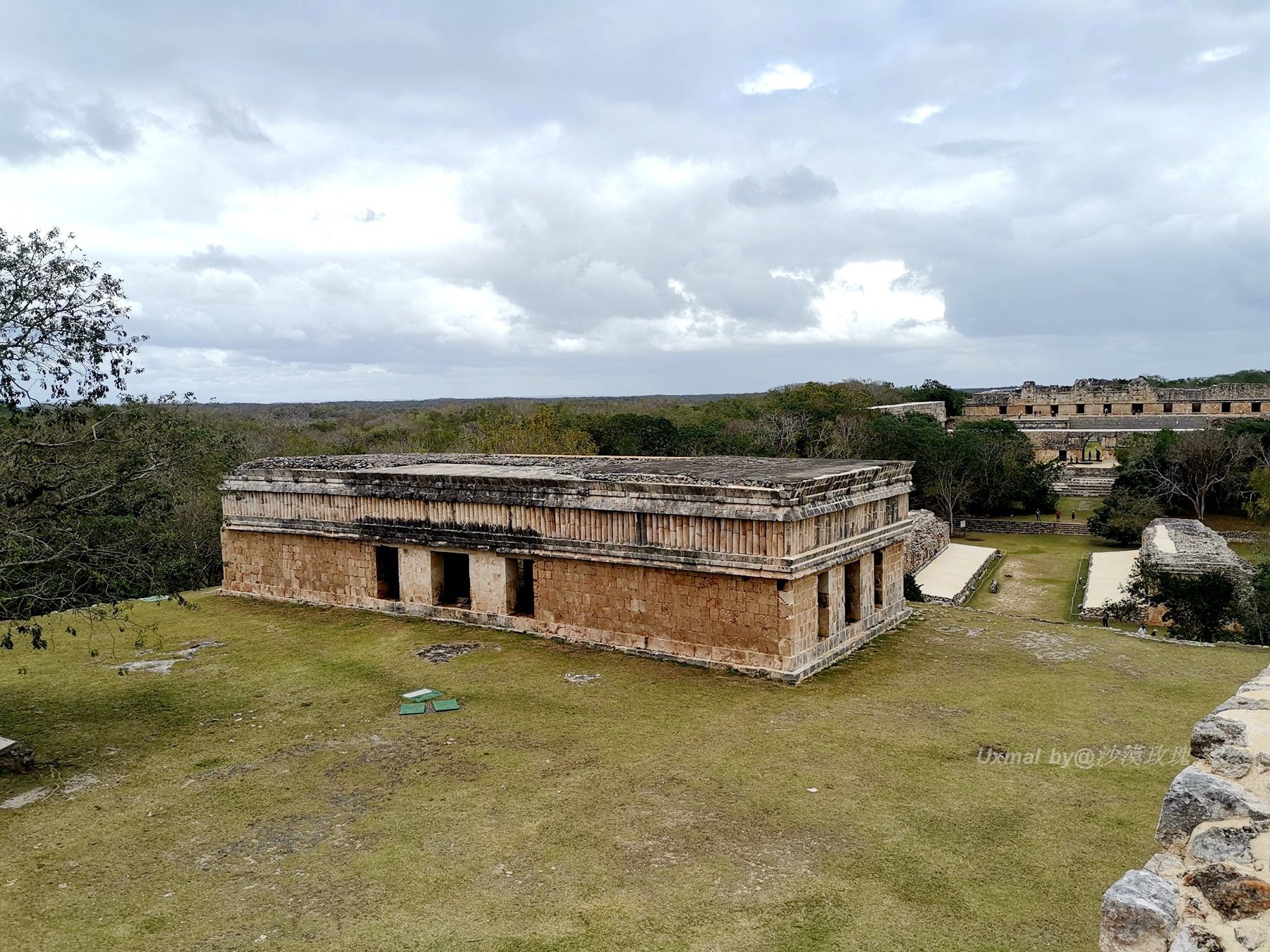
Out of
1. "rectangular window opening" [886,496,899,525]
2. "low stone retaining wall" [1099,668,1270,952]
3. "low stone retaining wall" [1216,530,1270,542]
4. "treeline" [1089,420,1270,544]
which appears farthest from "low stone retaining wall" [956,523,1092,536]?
"low stone retaining wall" [1099,668,1270,952]

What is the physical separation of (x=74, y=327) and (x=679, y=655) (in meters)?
7.47

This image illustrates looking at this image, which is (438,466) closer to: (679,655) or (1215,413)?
(679,655)

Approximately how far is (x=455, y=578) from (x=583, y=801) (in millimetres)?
8220

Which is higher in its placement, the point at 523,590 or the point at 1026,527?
the point at 523,590

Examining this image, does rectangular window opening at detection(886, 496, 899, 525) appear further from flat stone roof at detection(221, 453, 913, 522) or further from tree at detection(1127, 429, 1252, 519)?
tree at detection(1127, 429, 1252, 519)

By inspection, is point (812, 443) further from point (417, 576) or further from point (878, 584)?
point (417, 576)

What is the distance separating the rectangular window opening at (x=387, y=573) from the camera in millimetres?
13523

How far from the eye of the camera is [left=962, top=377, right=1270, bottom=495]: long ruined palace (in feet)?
134

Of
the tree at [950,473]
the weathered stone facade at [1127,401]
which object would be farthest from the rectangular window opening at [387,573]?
the weathered stone facade at [1127,401]

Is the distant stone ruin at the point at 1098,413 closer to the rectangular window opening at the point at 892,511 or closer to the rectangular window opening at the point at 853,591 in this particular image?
the rectangular window opening at the point at 892,511

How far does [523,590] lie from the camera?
46.2 feet

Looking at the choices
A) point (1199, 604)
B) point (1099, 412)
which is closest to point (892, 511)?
point (1199, 604)

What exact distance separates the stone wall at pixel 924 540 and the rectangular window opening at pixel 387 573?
14.0 meters

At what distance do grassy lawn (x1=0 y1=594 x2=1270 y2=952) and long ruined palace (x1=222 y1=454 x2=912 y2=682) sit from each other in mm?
643
